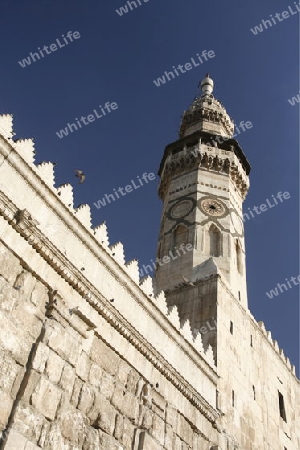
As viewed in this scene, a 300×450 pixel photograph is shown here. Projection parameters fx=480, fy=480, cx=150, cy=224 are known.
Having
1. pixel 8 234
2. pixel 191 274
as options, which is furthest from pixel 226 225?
pixel 8 234

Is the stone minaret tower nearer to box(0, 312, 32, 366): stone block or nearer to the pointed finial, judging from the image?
the pointed finial

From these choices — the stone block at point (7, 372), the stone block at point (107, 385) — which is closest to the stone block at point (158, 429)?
the stone block at point (107, 385)

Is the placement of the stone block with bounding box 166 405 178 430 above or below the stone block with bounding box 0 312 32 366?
above

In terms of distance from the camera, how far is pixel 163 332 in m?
9.30

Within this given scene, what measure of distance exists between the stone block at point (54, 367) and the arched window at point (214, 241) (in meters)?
8.56

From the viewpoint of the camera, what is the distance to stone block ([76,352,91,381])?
6.74m

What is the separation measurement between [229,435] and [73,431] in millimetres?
4880

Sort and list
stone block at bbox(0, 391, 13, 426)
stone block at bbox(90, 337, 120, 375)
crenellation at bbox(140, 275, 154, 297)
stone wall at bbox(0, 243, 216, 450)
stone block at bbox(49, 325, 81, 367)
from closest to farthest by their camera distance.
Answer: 1. stone block at bbox(0, 391, 13, 426)
2. stone wall at bbox(0, 243, 216, 450)
3. stone block at bbox(49, 325, 81, 367)
4. stone block at bbox(90, 337, 120, 375)
5. crenellation at bbox(140, 275, 154, 297)

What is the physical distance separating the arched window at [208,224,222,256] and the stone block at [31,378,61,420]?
886 centimetres

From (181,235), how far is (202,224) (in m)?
0.75

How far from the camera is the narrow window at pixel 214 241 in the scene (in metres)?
14.4

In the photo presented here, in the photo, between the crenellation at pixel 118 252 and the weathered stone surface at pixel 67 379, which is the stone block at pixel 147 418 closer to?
the weathered stone surface at pixel 67 379

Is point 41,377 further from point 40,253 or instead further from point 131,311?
point 131,311

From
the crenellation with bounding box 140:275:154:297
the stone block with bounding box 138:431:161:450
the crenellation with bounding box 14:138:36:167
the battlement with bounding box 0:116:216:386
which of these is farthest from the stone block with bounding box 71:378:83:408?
the crenellation with bounding box 14:138:36:167
